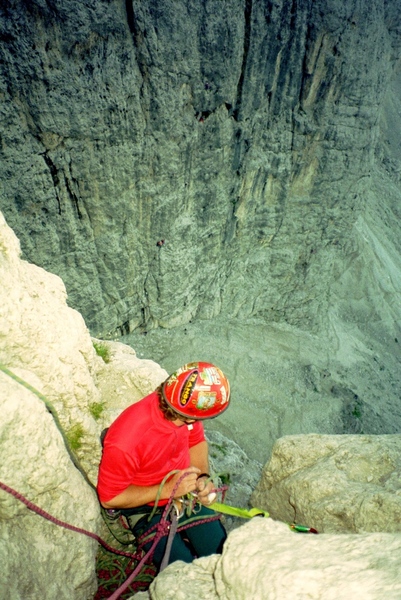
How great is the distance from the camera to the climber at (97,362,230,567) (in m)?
2.93

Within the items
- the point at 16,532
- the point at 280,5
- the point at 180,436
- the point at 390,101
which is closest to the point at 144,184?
the point at 280,5

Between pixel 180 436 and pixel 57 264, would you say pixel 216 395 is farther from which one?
pixel 57 264

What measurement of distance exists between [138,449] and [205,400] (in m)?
0.61

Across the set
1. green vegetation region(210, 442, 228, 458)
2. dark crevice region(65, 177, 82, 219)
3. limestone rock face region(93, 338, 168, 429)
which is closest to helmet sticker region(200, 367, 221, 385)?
limestone rock face region(93, 338, 168, 429)

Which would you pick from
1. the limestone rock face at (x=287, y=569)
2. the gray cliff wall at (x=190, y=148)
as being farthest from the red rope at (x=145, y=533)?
the gray cliff wall at (x=190, y=148)

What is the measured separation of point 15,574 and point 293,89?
52.2 feet

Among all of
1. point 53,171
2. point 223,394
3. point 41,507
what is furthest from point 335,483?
point 53,171

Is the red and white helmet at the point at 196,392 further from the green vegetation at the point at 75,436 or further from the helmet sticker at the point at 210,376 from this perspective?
the green vegetation at the point at 75,436

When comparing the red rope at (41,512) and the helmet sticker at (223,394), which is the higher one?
the helmet sticker at (223,394)

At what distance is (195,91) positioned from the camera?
11.4 meters

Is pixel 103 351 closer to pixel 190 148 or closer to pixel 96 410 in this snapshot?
pixel 96 410

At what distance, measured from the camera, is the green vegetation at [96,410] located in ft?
13.2

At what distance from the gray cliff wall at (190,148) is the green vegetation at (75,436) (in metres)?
7.31

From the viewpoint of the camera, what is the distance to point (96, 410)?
4.06 m
